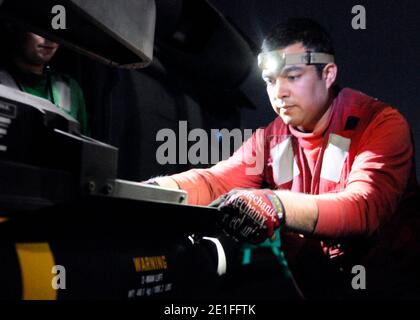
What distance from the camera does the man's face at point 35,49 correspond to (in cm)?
169

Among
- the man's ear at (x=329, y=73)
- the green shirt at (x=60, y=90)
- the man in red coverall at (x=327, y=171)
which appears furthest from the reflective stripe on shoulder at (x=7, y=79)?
the man's ear at (x=329, y=73)

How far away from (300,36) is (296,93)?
0.69 feet

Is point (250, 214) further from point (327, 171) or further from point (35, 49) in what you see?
point (35, 49)

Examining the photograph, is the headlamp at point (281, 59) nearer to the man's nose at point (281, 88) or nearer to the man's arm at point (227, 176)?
the man's nose at point (281, 88)

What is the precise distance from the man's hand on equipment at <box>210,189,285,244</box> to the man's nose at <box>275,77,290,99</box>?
777mm

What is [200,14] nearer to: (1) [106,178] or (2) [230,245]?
(2) [230,245]

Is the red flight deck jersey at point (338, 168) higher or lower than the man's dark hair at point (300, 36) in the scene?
lower

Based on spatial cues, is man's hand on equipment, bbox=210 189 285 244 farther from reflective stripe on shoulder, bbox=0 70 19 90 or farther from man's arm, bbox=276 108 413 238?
reflective stripe on shoulder, bbox=0 70 19 90

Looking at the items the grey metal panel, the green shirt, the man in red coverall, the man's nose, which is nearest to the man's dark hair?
the man in red coverall

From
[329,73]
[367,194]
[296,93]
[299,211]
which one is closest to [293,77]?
[296,93]

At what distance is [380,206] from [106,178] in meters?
0.87

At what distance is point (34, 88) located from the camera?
67.5 inches

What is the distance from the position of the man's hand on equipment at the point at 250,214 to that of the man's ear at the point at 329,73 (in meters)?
0.92

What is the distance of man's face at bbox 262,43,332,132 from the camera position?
172 centimetres
